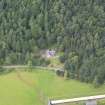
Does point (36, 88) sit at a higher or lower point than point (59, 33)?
lower

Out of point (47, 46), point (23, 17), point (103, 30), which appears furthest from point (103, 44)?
point (23, 17)

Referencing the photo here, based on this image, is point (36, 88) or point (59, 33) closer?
point (36, 88)

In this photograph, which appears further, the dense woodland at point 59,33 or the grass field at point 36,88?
the dense woodland at point 59,33

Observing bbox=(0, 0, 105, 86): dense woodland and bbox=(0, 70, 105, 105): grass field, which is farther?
bbox=(0, 0, 105, 86): dense woodland

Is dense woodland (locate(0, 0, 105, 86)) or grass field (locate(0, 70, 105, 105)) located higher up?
dense woodland (locate(0, 0, 105, 86))

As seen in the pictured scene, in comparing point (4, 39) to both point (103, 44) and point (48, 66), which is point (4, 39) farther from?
point (103, 44)
